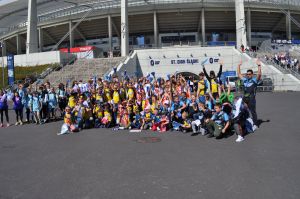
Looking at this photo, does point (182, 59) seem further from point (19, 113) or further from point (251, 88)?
point (251, 88)

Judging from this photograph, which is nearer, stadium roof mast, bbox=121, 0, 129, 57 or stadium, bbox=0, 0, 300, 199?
stadium, bbox=0, 0, 300, 199

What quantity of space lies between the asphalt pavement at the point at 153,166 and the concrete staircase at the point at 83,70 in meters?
18.4

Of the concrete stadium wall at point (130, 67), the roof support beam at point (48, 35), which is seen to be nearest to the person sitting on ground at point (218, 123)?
the concrete stadium wall at point (130, 67)

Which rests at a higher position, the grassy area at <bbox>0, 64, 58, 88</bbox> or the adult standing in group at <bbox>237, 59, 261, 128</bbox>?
the grassy area at <bbox>0, 64, 58, 88</bbox>

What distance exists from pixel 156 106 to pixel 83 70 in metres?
20.6

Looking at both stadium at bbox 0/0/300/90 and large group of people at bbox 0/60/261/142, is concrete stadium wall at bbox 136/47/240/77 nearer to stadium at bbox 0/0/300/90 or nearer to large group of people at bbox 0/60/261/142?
stadium at bbox 0/0/300/90

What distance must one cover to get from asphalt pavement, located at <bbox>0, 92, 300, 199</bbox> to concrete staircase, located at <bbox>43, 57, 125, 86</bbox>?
18.4 m

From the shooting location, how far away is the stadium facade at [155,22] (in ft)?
132

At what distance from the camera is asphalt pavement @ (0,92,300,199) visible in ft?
15.4

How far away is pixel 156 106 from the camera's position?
10453mm

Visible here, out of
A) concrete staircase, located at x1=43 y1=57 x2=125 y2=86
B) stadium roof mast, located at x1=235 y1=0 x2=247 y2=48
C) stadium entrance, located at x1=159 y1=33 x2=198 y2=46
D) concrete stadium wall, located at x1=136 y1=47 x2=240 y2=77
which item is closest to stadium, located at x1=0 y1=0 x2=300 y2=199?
concrete stadium wall, located at x1=136 y1=47 x2=240 y2=77

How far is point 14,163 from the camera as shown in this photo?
265 inches

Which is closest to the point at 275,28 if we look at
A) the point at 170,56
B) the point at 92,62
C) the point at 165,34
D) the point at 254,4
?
the point at 254,4

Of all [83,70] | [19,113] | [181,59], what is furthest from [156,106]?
[181,59]
